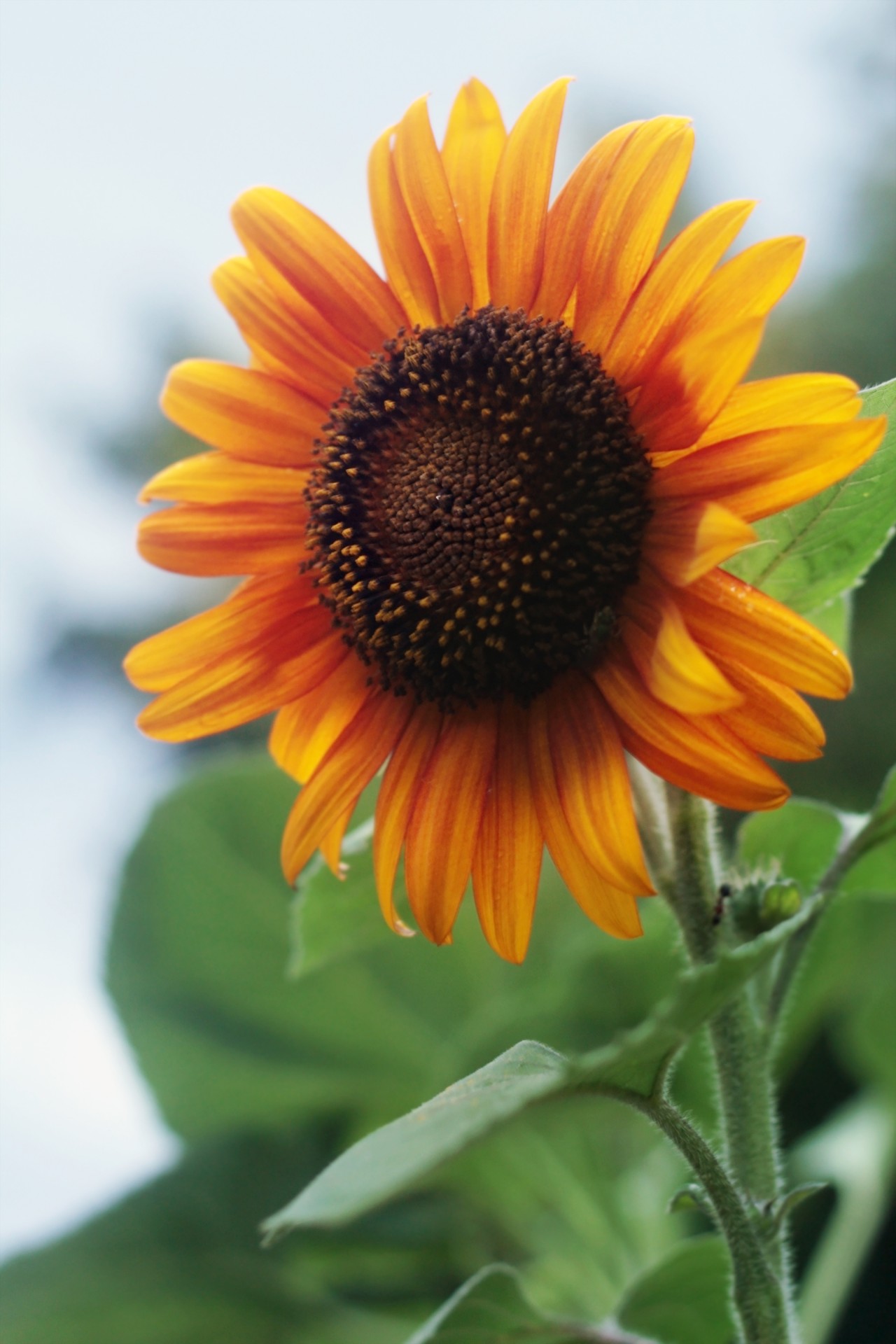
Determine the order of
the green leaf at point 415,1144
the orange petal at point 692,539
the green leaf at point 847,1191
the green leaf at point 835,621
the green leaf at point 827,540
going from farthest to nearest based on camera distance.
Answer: the green leaf at point 847,1191 < the green leaf at point 835,621 < the green leaf at point 827,540 < the orange petal at point 692,539 < the green leaf at point 415,1144

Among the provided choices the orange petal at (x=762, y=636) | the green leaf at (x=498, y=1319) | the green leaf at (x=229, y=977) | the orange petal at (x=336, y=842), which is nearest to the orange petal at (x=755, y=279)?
the orange petal at (x=762, y=636)

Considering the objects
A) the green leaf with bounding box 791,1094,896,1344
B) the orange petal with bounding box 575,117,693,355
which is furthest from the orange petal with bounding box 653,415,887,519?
the green leaf with bounding box 791,1094,896,1344

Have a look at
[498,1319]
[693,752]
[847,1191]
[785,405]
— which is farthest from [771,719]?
[847,1191]

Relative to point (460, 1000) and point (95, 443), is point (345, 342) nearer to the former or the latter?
point (460, 1000)

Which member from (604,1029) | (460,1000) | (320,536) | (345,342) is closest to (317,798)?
(320,536)

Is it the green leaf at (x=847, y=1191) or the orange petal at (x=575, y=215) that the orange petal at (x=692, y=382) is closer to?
the orange petal at (x=575, y=215)

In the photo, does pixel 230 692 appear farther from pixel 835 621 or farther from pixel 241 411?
pixel 835 621
